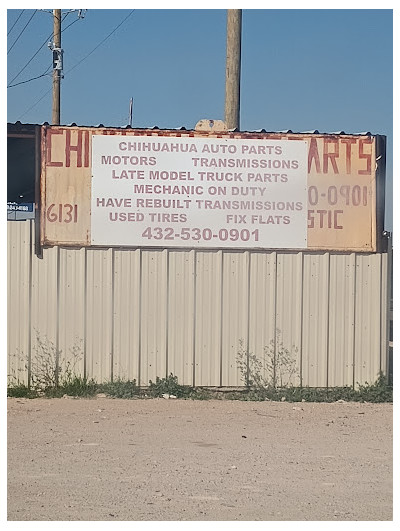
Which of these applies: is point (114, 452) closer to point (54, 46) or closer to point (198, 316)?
point (198, 316)

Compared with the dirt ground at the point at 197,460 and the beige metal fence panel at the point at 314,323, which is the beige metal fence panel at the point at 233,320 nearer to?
the dirt ground at the point at 197,460

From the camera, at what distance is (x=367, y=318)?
1227 centimetres

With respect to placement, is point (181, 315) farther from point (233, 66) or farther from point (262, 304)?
point (233, 66)

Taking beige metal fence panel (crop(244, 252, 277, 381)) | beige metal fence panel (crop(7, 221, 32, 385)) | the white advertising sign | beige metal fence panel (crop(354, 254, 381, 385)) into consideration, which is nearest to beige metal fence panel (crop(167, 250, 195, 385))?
the white advertising sign

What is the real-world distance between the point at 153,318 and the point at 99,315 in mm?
644

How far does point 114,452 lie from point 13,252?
391cm

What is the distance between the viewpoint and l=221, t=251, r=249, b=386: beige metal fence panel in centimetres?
1208

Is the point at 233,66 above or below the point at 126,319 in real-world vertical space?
above

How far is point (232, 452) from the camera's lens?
897cm

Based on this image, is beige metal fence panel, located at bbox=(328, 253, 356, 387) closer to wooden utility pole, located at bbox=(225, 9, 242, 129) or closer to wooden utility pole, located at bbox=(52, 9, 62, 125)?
wooden utility pole, located at bbox=(225, 9, 242, 129)

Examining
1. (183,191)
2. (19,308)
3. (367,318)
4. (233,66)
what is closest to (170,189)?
(183,191)

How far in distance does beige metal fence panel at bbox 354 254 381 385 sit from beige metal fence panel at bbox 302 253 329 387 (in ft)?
1.35

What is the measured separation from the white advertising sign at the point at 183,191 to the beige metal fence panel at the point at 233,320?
196mm

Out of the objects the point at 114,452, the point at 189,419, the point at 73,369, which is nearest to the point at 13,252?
the point at 73,369
